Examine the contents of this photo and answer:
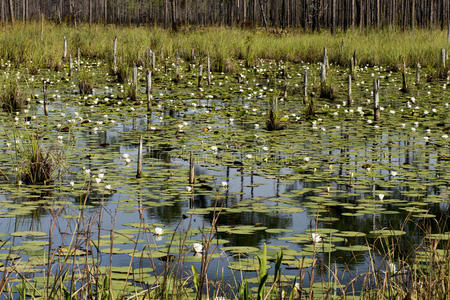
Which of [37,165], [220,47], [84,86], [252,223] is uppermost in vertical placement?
[220,47]

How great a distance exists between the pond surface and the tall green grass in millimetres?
5758

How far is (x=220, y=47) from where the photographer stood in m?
20.5

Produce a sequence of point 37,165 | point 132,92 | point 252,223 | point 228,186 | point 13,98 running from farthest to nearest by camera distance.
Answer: point 132,92 → point 13,98 → point 228,186 → point 37,165 → point 252,223

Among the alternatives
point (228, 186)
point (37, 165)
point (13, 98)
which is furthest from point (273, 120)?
point (13, 98)

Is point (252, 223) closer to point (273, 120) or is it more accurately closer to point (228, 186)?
point (228, 186)

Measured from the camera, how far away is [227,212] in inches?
218

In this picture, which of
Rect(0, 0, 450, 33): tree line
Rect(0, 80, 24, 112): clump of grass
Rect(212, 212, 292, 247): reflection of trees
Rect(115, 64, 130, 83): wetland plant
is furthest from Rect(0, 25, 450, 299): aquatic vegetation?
Rect(0, 0, 450, 33): tree line

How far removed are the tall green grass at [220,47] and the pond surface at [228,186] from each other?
5.76 metres

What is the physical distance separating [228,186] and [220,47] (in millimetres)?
14454

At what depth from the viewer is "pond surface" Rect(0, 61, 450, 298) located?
4.29 metres

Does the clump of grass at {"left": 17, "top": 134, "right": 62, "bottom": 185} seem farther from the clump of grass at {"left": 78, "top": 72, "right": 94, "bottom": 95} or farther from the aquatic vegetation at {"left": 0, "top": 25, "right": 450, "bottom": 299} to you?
the clump of grass at {"left": 78, "top": 72, "right": 94, "bottom": 95}

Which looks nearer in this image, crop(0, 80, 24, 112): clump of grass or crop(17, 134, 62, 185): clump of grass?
crop(17, 134, 62, 185): clump of grass

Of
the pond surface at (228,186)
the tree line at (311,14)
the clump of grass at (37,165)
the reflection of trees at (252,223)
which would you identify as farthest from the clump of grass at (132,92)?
the tree line at (311,14)

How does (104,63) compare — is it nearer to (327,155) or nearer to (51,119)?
(51,119)
